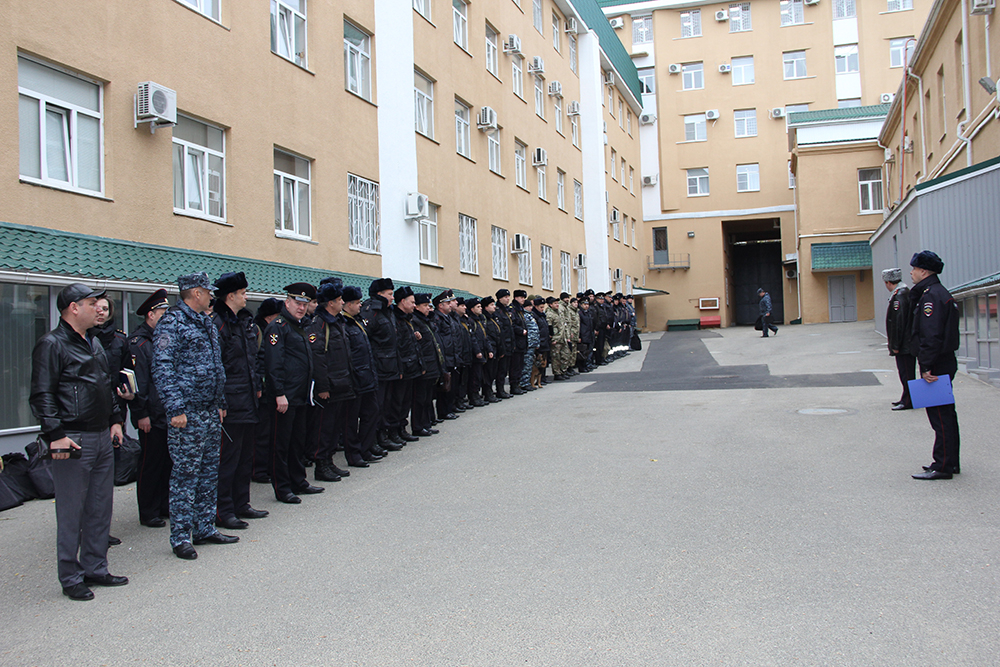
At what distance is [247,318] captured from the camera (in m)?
6.91

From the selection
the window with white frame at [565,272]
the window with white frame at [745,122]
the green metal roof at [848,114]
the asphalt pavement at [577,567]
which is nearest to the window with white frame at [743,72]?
the window with white frame at [745,122]

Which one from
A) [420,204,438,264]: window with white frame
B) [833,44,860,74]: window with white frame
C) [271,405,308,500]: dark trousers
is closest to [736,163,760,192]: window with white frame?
[833,44,860,74]: window with white frame

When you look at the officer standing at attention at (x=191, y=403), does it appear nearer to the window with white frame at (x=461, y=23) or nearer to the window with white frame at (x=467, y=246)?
the window with white frame at (x=467, y=246)

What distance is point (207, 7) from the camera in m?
12.5

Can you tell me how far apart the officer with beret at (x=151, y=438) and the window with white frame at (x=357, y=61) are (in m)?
10.3

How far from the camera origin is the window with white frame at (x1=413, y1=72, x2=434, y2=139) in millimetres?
19688

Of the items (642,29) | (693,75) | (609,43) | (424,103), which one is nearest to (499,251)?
(424,103)

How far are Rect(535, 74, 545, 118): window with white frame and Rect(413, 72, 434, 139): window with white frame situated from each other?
9.67 meters

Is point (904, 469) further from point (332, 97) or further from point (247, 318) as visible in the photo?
point (332, 97)

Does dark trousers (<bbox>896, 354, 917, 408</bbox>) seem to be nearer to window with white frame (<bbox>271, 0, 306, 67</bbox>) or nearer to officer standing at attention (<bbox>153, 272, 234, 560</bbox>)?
officer standing at attention (<bbox>153, 272, 234, 560</bbox>)

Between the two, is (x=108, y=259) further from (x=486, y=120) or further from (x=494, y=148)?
(x=494, y=148)

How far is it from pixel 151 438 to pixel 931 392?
6.87m

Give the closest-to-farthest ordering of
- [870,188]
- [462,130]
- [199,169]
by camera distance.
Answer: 1. [199,169]
2. [462,130]
3. [870,188]

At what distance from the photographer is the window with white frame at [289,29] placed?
14.3m
